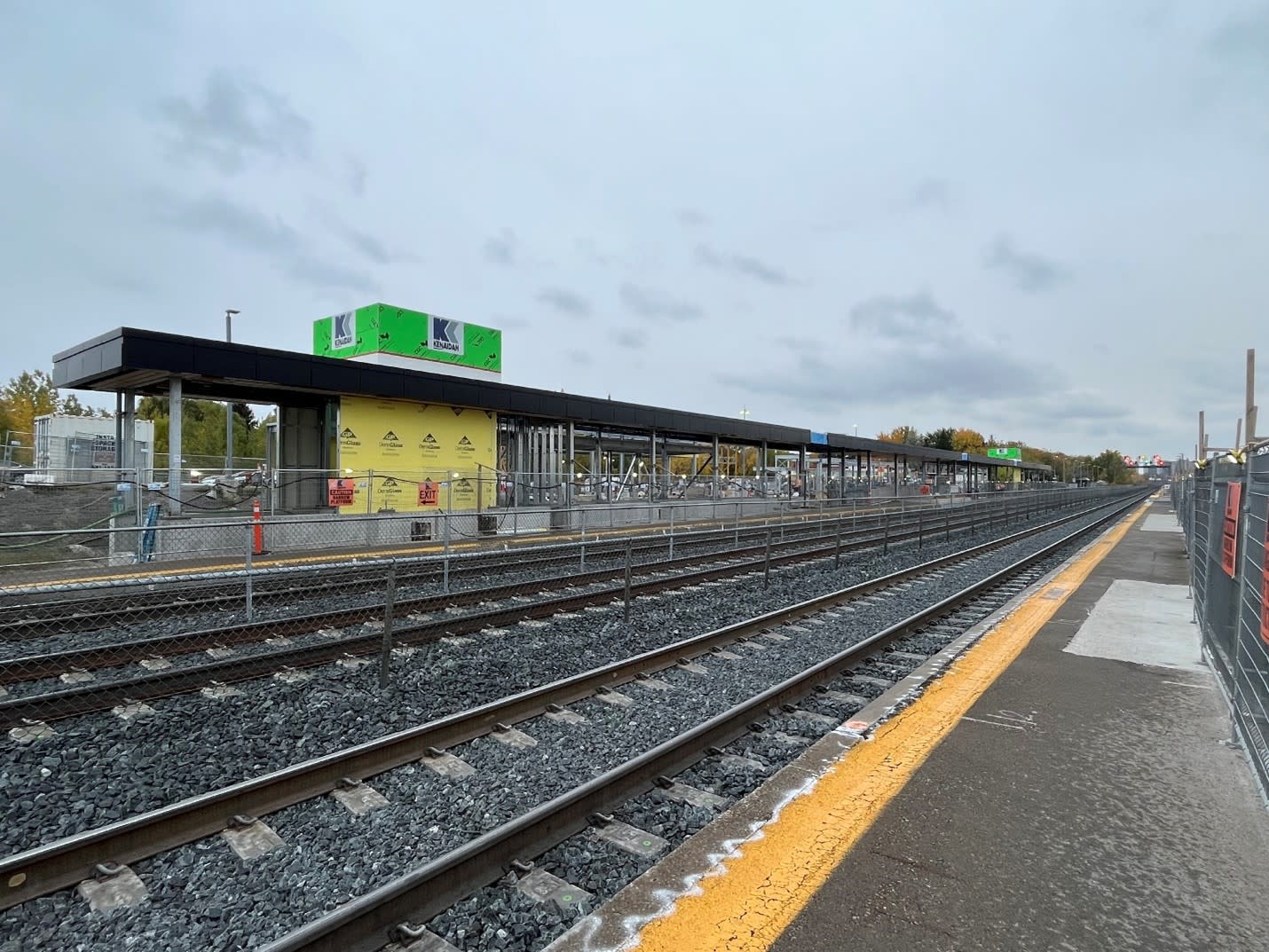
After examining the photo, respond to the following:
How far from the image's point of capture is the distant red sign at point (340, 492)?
17906 mm

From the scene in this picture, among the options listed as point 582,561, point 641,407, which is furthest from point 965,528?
point 582,561

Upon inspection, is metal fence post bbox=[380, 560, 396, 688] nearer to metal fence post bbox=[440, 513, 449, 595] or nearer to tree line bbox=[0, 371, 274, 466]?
metal fence post bbox=[440, 513, 449, 595]

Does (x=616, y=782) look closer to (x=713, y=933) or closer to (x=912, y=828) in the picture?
(x=713, y=933)

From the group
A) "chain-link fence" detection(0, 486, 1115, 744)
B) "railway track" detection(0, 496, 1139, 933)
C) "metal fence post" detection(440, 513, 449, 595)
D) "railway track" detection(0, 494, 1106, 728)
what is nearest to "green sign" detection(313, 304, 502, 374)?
"chain-link fence" detection(0, 486, 1115, 744)

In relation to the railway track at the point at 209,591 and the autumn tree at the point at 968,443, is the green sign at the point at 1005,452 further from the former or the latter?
the railway track at the point at 209,591

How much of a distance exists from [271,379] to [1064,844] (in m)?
17.5

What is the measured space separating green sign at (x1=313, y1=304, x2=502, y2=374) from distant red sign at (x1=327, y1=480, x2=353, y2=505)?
25.3 feet

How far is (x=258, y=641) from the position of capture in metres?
7.67

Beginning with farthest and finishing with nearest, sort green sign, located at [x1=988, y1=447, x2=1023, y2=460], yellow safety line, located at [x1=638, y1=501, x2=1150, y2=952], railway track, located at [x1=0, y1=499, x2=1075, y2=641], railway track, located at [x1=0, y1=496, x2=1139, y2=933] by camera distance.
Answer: green sign, located at [x1=988, y1=447, x2=1023, y2=460] → railway track, located at [x1=0, y1=499, x2=1075, y2=641] → railway track, located at [x1=0, y1=496, x2=1139, y2=933] → yellow safety line, located at [x1=638, y1=501, x2=1150, y2=952]

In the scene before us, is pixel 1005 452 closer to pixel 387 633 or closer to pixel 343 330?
pixel 343 330

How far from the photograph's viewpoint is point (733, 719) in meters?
5.10

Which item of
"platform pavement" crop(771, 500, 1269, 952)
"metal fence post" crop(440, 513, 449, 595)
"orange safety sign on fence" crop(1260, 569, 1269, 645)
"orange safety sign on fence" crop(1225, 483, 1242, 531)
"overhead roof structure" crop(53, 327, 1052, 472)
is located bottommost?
"platform pavement" crop(771, 500, 1269, 952)

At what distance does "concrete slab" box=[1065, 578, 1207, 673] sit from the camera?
286 inches

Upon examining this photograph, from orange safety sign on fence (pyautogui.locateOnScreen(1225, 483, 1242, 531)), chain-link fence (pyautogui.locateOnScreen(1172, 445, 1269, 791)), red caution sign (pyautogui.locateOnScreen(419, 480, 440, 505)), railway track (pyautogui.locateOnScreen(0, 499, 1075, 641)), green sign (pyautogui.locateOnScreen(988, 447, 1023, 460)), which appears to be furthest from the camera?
green sign (pyautogui.locateOnScreen(988, 447, 1023, 460))
